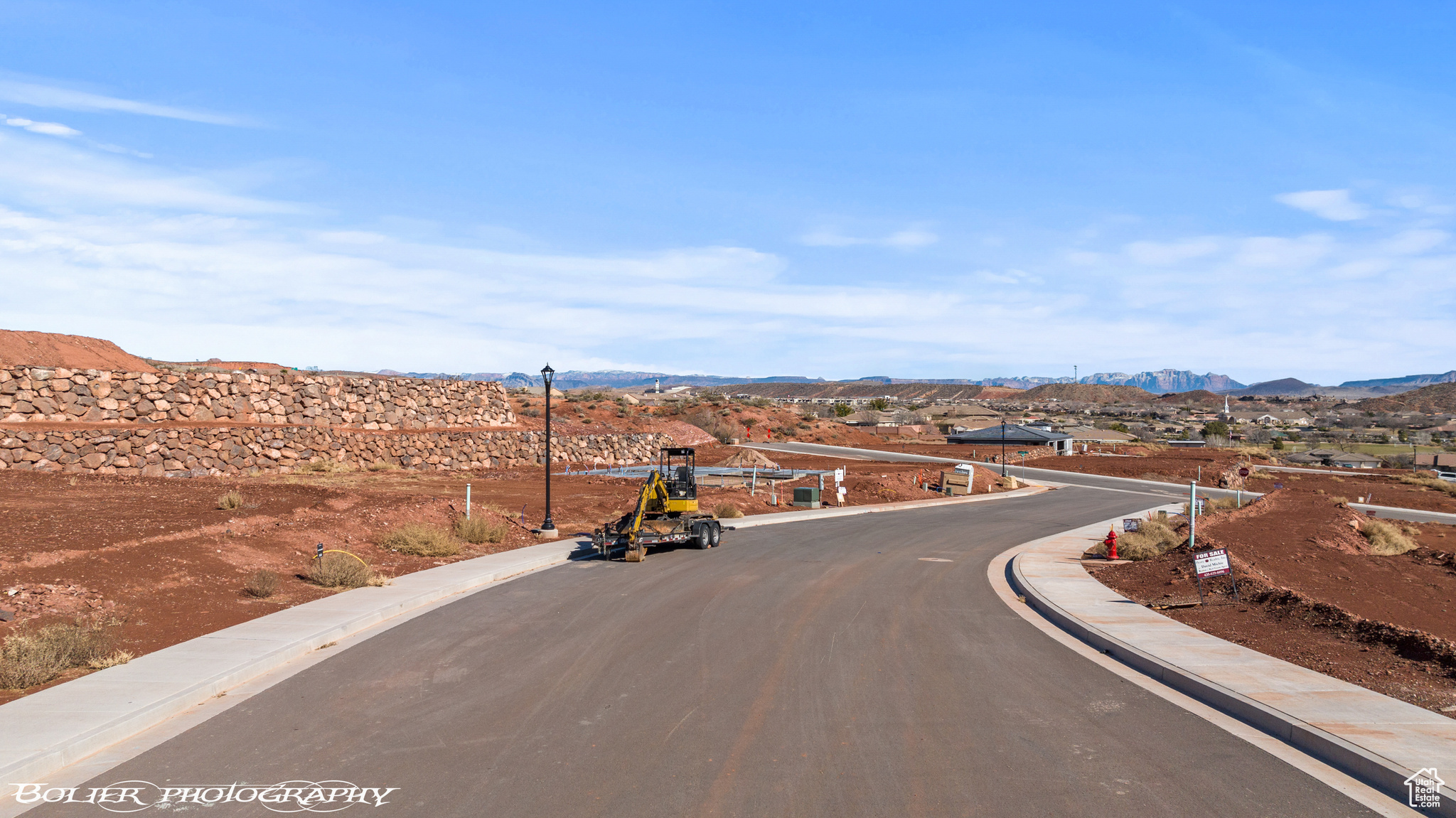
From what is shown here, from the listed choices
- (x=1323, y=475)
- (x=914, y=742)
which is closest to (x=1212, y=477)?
(x=1323, y=475)

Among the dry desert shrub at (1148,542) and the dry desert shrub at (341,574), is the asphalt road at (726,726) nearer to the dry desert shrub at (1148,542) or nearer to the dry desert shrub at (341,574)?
the dry desert shrub at (341,574)

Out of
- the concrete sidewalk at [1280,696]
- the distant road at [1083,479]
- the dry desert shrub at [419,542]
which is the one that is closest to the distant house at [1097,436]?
the distant road at [1083,479]

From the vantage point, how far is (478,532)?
69.4ft

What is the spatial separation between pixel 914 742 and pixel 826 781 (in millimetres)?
1295

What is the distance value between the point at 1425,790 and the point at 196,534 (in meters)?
17.8

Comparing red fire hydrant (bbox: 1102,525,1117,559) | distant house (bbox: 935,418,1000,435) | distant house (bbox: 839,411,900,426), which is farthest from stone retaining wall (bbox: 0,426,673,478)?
distant house (bbox: 935,418,1000,435)

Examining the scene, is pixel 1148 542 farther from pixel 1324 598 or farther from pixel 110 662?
pixel 110 662

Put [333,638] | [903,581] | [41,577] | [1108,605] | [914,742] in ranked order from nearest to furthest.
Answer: [914,742]
[333,638]
[41,577]
[1108,605]
[903,581]

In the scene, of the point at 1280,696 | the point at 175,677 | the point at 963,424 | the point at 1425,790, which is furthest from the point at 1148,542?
the point at 963,424

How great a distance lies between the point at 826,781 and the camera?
6.89 meters

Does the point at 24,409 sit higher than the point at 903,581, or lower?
higher

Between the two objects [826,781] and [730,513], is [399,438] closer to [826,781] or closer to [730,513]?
[730,513]

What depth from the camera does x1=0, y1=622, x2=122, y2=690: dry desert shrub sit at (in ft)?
29.5

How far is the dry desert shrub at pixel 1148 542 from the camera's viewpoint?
70.2 feet
